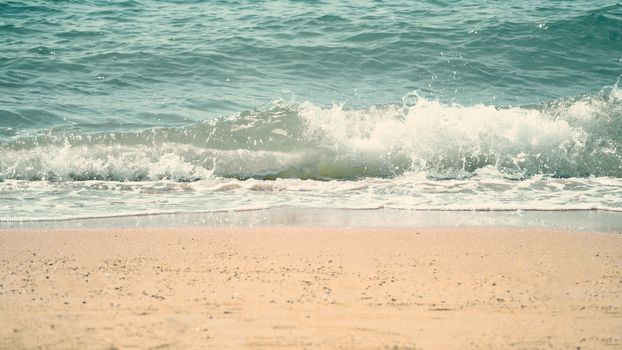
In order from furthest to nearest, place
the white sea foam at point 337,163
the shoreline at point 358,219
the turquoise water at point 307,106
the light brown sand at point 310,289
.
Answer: the turquoise water at point 307,106 → the white sea foam at point 337,163 → the shoreline at point 358,219 → the light brown sand at point 310,289

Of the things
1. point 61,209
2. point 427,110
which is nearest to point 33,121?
point 61,209

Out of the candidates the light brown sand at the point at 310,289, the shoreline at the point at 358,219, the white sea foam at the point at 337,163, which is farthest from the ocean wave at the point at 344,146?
the light brown sand at the point at 310,289

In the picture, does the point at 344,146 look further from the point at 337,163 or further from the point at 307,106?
the point at 307,106

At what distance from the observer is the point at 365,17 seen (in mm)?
15172

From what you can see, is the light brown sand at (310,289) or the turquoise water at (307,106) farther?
the turquoise water at (307,106)

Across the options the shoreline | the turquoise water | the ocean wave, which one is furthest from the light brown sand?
the ocean wave

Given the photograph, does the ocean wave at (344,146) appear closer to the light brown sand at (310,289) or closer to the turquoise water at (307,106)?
the turquoise water at (307,106)

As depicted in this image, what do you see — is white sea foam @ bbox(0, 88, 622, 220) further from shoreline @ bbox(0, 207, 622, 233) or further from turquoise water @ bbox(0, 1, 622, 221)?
shoreline @ bbox(0, 207, 622, 233)

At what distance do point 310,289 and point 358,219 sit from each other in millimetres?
2029

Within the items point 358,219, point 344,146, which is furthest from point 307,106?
point 358,219

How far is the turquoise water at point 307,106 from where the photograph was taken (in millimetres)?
7184

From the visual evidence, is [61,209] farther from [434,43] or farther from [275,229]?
[434,43]

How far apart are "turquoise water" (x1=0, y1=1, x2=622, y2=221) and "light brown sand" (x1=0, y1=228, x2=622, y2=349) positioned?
1.27 meters

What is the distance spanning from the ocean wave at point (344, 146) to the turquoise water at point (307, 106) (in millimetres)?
23
